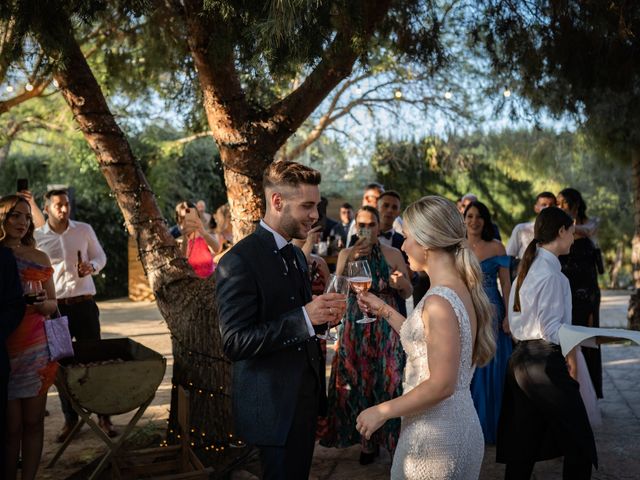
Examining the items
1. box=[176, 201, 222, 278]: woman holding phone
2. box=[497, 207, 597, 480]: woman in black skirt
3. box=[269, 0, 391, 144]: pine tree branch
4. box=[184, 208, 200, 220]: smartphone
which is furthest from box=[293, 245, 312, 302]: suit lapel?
box=[176, 201, 222, 278]: woman holding phone

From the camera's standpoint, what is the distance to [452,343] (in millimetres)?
2432

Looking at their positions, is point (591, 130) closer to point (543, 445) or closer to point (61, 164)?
point (543, 445)

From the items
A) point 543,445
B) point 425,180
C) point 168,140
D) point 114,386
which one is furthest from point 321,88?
point 425,180

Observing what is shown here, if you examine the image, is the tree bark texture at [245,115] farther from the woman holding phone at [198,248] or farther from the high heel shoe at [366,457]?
the woman holding phone at [198,248]

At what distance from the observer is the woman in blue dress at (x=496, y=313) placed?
17.9 ft

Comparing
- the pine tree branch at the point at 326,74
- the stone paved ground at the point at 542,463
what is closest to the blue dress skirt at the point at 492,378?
the stone paved ground at the point at 542,463

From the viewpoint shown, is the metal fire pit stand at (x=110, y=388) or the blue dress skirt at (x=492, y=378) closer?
the metal fire pit stand at (x=110, y=388)

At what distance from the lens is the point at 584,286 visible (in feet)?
20.5

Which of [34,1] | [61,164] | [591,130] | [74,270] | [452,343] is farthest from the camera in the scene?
[61,164]

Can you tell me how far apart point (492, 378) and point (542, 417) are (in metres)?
1.57

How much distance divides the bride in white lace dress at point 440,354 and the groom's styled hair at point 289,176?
1.47 feet

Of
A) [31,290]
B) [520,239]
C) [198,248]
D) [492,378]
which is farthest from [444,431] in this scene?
[198,248]

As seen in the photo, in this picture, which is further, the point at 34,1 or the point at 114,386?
the point at 114,386

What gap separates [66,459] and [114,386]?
134 cm
